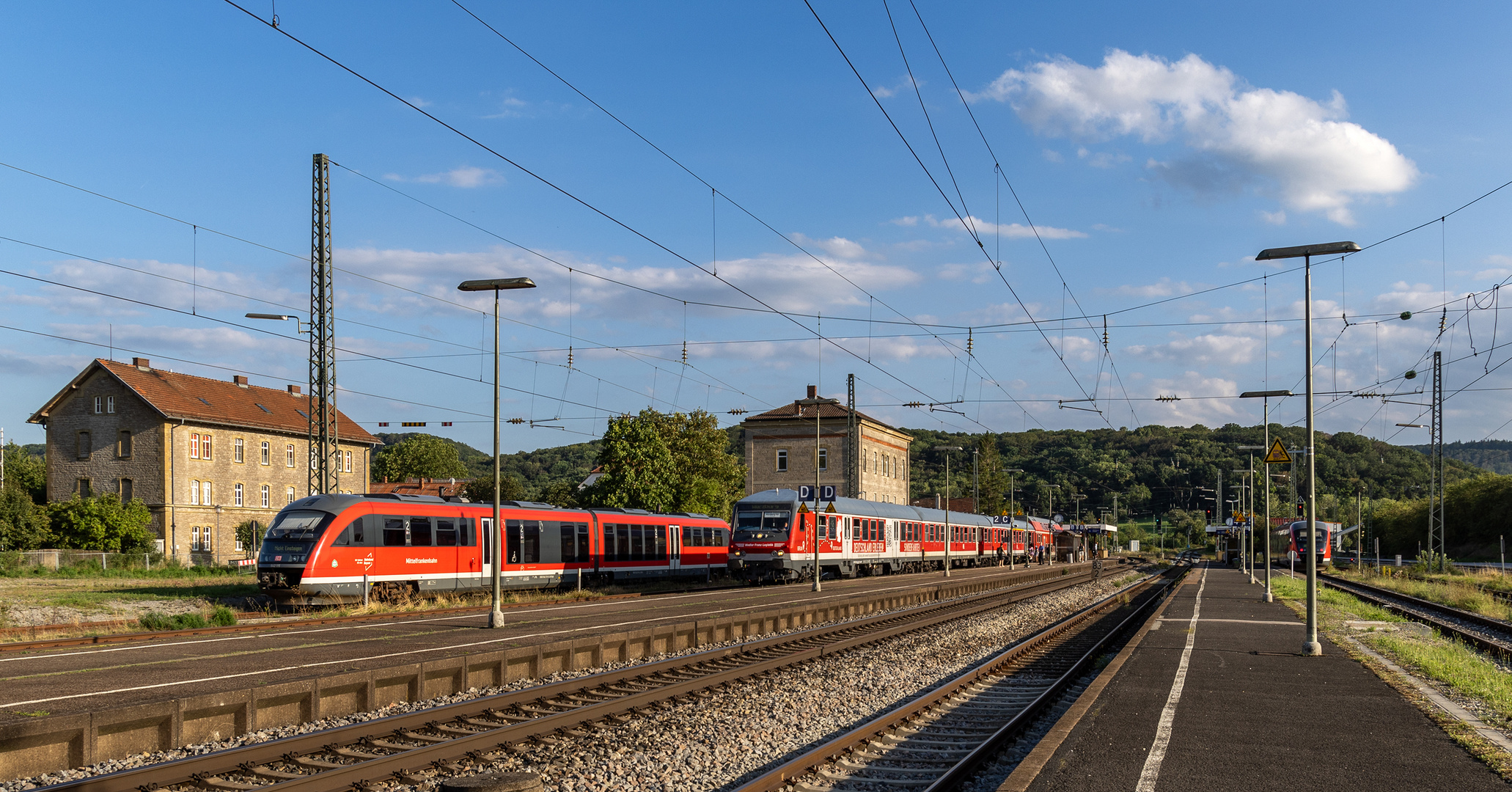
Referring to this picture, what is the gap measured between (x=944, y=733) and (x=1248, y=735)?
9.55 feet

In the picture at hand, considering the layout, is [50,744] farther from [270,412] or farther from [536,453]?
[536,453]

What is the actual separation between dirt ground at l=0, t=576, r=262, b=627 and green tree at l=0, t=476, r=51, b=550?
15619mm

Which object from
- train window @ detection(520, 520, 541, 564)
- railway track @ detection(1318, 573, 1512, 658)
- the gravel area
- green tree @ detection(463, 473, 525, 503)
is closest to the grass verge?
railway track @ detection(1318, 573, 1512, 658)

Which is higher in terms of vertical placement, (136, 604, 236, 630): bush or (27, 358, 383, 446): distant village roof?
(27, 358, 383, 446): distant village roof

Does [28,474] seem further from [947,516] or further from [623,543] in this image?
[947,516]

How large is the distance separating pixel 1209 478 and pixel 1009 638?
104 meters

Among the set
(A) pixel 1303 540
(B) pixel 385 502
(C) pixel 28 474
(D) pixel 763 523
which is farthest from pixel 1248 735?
(C) pixel 28 474

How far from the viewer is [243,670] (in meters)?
14.3

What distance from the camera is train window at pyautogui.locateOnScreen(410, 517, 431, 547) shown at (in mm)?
27547

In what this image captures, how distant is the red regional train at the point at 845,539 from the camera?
40812 mm

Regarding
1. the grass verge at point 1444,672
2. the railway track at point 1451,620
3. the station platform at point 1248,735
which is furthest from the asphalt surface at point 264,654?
the railway track at point 1451,620

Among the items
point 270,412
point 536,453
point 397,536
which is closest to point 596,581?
point 397,536

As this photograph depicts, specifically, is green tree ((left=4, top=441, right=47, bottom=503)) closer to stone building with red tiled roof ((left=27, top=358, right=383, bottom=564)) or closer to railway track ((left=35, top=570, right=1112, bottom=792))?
stone building with red tiled roof ((left=27, top=358, right=383, bottom=564))

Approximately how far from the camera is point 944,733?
37.3 ft
